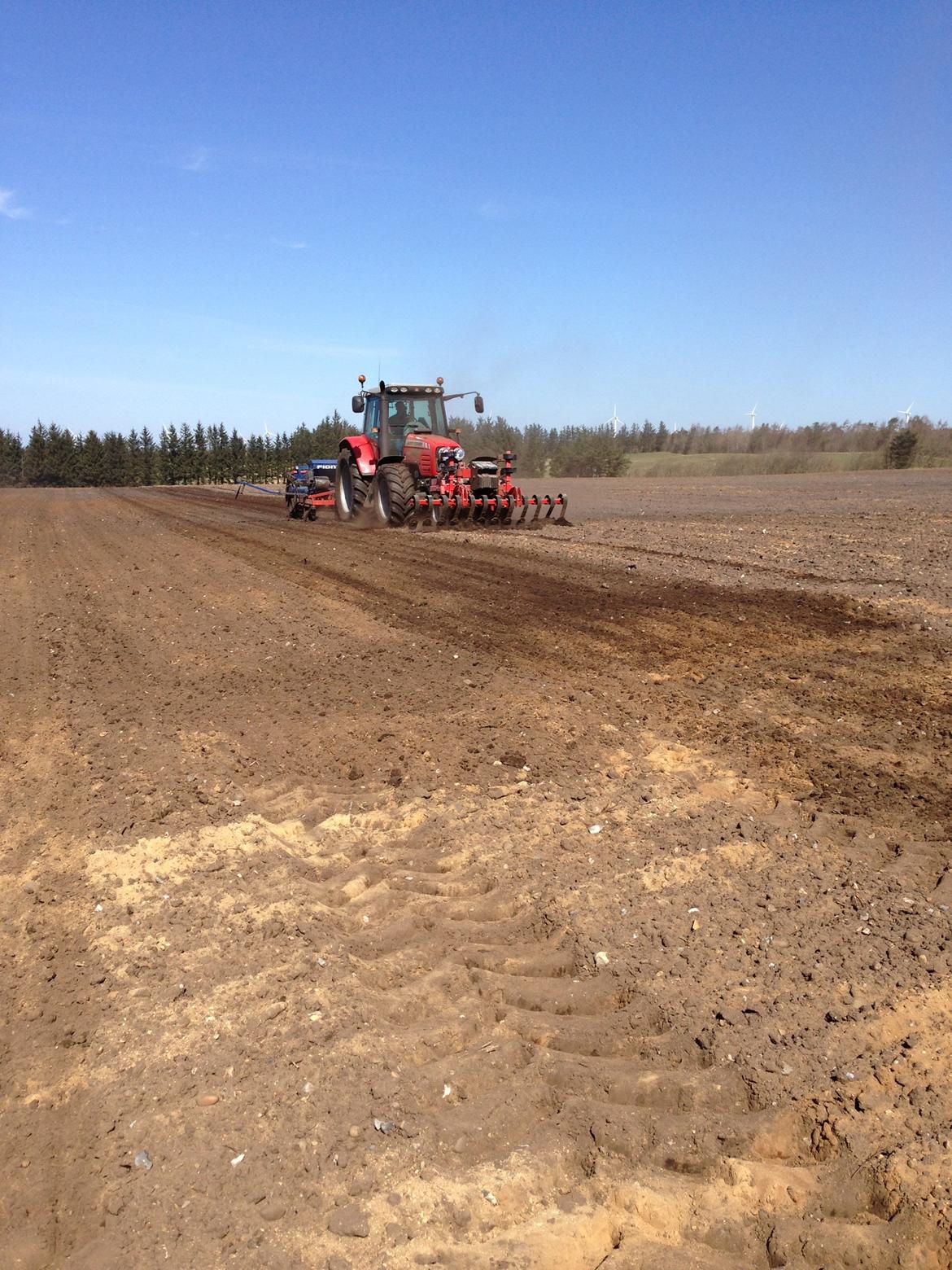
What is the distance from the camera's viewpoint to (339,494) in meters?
20.8

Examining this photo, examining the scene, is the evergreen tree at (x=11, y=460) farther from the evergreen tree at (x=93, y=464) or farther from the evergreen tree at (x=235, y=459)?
the evergreen tree at (x=235, y=459)

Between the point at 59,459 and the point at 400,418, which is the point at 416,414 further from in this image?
the point at 59,459

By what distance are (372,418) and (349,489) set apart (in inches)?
75.4

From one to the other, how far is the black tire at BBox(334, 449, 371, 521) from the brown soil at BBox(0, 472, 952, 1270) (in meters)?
12.0

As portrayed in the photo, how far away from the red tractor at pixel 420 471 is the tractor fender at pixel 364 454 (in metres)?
0.02

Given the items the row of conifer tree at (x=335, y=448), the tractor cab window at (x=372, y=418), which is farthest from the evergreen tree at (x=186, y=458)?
the tractor cab window at (x=372, y=418)

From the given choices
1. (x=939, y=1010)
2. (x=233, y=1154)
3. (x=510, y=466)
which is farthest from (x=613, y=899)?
(x=510, y=466)

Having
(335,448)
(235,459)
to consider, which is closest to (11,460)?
(235,459)

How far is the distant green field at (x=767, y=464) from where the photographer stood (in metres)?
Answer: 48.6

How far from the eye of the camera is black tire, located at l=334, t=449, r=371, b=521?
19.1 meters

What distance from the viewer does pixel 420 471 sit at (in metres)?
17.7

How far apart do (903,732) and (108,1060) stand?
15.9ft

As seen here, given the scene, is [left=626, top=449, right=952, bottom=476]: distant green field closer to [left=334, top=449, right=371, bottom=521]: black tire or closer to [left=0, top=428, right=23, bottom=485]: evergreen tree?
[left=334, top=449, right=371, bottom=521]: black tire

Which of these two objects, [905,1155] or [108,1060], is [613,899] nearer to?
[905,1155]
